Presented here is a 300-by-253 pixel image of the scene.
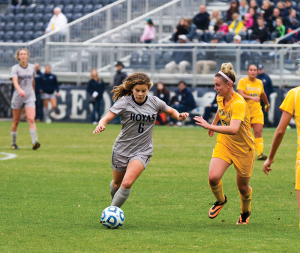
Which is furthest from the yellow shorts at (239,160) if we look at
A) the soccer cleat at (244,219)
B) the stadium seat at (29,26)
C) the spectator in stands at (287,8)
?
the stadium seat at (29,26)

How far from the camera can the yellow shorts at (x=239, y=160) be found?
661 centimetres

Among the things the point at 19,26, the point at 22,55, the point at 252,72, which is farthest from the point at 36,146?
the point at 19,26

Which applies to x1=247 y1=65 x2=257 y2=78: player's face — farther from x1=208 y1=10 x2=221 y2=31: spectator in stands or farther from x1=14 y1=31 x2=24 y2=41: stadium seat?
x1=14 y1=31 x2=24 y2=41: stadium seat

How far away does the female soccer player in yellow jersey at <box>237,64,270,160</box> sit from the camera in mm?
12344

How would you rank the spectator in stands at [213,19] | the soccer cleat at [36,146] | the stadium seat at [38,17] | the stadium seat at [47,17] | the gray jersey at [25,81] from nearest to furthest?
1. the gray jersey at [25,81]
2. the soccer cleat at [36,146]
3. the spectator in stands at [213,19]
4. the stadium seat at [47,17]
5. the stadium seat at [38,17]

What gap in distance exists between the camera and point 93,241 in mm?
5629

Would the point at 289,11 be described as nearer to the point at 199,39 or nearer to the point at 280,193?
the point at 199,39

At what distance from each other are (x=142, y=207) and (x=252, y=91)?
5803 millimetres

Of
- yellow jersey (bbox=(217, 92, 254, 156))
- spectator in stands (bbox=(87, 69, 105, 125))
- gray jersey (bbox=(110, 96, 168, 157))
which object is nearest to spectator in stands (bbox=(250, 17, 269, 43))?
spectator in stands (bbox=(87, 69, 105, 125))

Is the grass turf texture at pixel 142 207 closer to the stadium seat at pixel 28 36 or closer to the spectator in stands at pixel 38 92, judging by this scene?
the spectator in stands at pixel 38 92

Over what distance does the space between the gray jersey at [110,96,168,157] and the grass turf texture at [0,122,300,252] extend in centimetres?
86

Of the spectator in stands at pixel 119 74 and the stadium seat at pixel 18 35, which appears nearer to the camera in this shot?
the spectator in stands at pixel 119 74

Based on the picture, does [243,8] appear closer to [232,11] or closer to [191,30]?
[232,11]

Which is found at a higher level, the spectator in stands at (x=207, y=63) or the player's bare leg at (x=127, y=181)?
the spectator in stands at (x=207, y=63)
